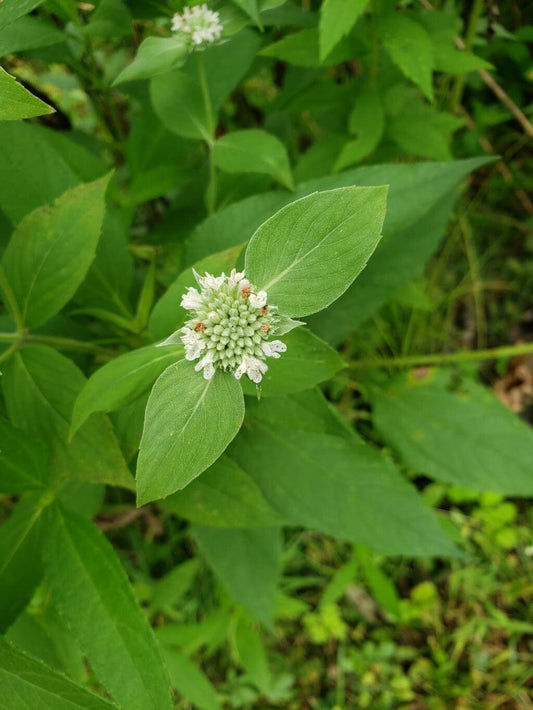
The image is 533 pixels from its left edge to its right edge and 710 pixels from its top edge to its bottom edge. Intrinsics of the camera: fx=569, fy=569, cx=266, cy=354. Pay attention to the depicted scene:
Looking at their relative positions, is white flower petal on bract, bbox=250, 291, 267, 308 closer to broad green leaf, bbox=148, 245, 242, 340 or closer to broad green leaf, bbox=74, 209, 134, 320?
broad green leaf, bbox=148, 245, 242, 340

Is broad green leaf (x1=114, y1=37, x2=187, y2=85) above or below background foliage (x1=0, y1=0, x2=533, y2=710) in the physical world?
above

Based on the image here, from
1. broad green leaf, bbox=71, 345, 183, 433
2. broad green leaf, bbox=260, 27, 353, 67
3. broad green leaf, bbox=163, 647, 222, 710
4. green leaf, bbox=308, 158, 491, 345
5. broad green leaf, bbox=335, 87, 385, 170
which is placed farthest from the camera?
broad green leaf, bbox=163, 647, 222, 710

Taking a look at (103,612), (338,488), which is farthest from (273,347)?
(338,488)

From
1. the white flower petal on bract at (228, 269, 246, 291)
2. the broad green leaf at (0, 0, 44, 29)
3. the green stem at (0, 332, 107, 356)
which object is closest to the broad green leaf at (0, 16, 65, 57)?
the broad green leaf at (0, 0, 44, 29)

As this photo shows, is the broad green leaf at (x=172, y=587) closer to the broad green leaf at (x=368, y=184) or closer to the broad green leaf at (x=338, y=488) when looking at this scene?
the broad green leaf at (x=338, y=488)

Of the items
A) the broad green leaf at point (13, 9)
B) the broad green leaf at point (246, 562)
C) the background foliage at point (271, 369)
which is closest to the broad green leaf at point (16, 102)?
the background foliage at point (271, 369)

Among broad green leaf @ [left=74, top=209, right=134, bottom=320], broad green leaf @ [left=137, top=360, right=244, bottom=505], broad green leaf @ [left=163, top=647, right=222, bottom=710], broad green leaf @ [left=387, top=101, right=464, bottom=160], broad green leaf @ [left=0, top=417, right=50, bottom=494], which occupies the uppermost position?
broad green leaf @ [left=387, top=101, right=464, bottom=160]
